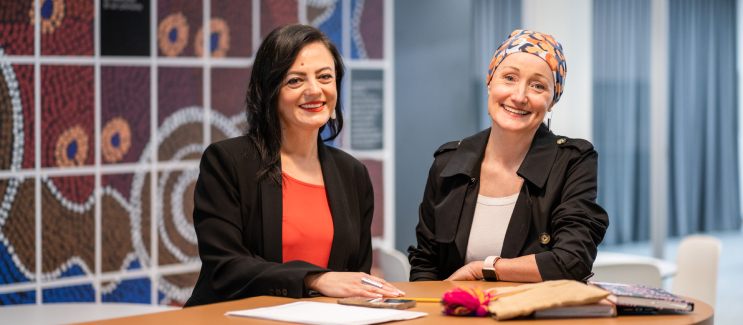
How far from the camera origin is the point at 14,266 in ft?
12.8

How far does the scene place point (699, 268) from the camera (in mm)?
3365

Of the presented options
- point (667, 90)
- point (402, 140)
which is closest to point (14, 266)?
point (402, 140)

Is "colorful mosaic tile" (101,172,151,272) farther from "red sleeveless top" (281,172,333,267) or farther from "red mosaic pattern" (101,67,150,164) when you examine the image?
"red sleeveless top" (281,172,333,267)

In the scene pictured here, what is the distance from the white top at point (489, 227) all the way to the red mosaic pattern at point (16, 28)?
292cm

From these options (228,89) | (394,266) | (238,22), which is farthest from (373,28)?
(394,266)

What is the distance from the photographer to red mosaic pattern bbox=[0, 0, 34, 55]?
384cm

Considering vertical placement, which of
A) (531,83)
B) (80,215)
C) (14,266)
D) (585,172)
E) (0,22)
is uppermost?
(0,22)

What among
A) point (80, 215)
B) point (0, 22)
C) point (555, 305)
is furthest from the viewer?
point (80, 215)

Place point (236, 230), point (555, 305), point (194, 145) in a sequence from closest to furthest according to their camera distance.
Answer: point (555, 305) < point (236, 230) < point (194, 145)

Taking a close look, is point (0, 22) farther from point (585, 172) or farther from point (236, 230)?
point (585, 172)

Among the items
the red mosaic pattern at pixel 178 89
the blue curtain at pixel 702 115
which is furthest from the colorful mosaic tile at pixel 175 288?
the blue curtain at pixel 702 115

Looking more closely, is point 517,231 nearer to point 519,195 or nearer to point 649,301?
point 519,195

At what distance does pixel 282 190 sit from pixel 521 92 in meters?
0.83

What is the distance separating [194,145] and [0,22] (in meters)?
1.30
